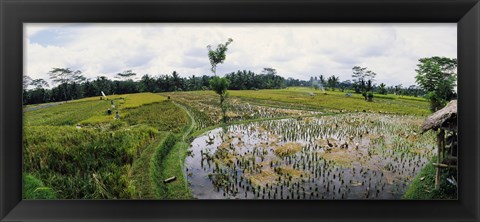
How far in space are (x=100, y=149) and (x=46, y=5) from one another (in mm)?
1061

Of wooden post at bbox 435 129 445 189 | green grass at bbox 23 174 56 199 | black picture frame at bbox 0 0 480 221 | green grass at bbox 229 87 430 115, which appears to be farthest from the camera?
green grass at bbox 229 87 430 115

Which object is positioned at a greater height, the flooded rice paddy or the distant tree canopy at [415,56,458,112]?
the distant tree canopy at [415,56,458,112]

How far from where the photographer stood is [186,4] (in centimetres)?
255

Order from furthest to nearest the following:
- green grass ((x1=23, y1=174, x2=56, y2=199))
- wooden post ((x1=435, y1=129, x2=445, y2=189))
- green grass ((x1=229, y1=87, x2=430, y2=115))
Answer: green grass ((x1=229, y1=87, x2=430, y2=115)), wooden post ((x1=435, y1=129, x2=445, y2=189)), green grass ((x1=23, y1=174, x2=56, y2=199))

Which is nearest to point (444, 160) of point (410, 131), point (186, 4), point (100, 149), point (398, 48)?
point (410, 131)

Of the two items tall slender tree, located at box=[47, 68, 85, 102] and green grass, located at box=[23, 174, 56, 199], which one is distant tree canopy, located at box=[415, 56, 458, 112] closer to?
tall slender tree, located at box=[47, 68, 85, 102]

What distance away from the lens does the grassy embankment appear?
2738 millimetres

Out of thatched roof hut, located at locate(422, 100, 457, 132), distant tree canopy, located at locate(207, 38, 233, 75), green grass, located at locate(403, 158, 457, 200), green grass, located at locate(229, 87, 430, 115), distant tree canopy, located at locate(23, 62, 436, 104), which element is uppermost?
distant tree canopy, located at locate(207, 38, 233, 75)

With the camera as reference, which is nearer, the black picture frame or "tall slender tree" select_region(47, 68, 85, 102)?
the black picture frame

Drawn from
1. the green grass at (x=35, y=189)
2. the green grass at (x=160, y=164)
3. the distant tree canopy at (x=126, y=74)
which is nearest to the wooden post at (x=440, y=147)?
the green grass at (x=160, y=164)

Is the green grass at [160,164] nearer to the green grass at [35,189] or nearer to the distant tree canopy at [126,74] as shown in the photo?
the distant tree canopy at [126,74]

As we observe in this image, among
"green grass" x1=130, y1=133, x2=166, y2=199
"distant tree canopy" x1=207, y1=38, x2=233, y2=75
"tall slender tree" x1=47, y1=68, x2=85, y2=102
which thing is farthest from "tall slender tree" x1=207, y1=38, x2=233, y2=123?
"tall slender tree" x1=47, y1=68, x2=85, y2=102

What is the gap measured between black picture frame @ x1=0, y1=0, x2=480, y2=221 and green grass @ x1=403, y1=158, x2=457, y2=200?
0.21 ft

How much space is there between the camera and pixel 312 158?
9.47 feet
